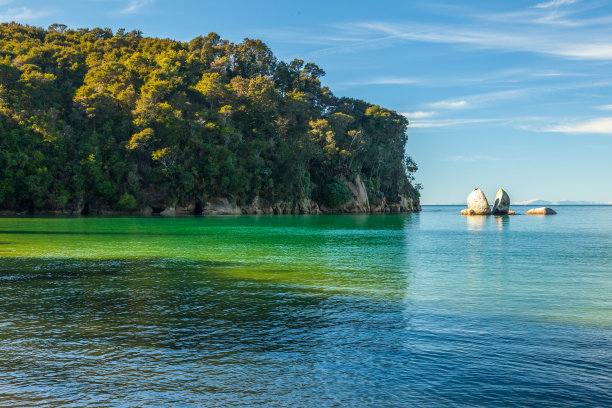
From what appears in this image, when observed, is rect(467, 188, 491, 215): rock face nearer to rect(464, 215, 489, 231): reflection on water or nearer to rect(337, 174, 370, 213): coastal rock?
rect(464, 215, 489, 231): reflection on water

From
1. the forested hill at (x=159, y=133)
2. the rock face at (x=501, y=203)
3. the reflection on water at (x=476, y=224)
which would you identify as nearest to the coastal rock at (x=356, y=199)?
the forested hill at (x=159, y=133)

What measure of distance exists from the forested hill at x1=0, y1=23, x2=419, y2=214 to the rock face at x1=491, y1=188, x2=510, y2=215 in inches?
965

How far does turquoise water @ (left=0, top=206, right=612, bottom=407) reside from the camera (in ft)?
20.3

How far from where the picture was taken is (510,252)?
83.1 ft

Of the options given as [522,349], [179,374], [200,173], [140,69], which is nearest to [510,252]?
[522,349]

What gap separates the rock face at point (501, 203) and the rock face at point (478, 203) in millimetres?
1364

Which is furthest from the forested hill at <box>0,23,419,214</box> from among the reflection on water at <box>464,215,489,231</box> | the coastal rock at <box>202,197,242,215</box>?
the reflection on water at <box>464,215,489,231</box>

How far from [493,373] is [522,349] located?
1.43 m

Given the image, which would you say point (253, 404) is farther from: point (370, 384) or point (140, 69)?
point (140, 69)

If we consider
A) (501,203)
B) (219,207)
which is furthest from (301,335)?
(501,203)

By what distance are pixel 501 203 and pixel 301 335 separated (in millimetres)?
87122

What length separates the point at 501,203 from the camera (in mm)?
89375

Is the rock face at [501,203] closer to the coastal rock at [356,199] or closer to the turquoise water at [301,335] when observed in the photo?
the coastal rock at [356,199]

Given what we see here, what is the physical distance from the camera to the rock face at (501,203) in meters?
88.8
